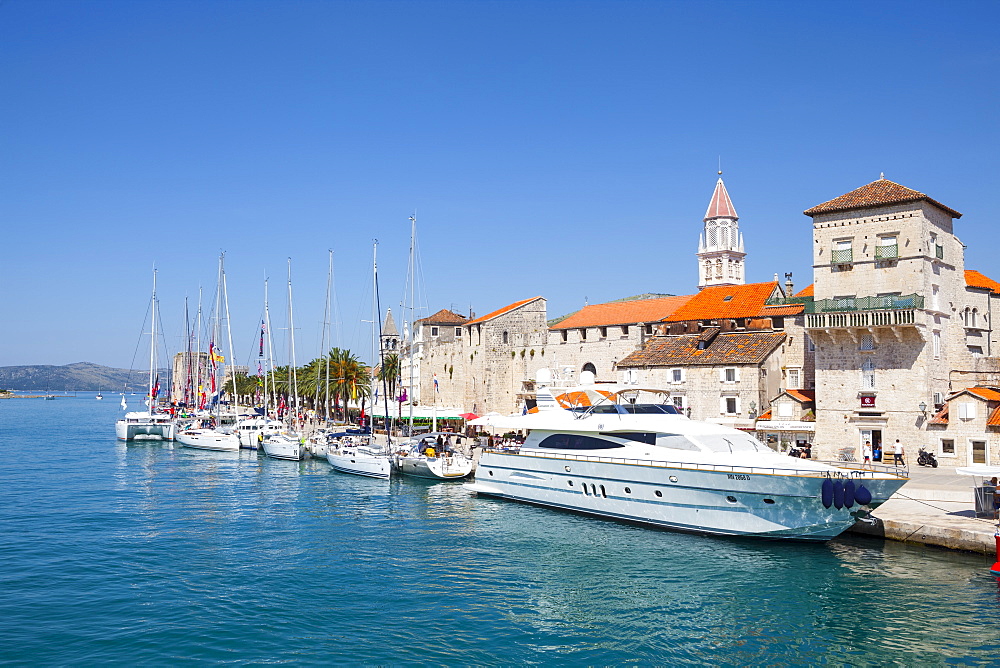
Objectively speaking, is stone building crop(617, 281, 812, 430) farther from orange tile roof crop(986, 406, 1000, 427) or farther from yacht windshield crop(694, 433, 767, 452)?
yacht windshield crop(694, 433, 767, 452)

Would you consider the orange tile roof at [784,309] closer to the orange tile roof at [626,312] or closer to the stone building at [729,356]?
the stone building at [729,356]

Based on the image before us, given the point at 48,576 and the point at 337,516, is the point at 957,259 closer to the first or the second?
the point at 337,516

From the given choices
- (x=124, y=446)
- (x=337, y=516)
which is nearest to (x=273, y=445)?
(x=124, y=446)

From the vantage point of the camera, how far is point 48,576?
20.6m

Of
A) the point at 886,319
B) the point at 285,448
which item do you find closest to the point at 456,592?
the point at 886,319

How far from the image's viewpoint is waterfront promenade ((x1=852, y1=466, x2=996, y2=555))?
2105 cm

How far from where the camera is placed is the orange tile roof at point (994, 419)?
30031mm

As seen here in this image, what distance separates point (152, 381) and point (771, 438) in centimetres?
5542

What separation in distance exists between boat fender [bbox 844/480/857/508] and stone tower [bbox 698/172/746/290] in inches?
3151

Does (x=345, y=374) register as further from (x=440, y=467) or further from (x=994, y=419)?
(x=994, y=419)

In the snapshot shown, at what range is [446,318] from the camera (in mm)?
76750

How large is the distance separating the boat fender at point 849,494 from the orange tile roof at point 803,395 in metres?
16.3

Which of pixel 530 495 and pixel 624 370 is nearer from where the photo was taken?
pixel 530 495

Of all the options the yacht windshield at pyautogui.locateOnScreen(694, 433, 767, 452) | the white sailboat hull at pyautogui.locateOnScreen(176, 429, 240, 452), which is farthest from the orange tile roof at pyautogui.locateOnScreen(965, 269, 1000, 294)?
the white sailboat hull at pyautogui.locateOnScreen(176, 429, 240, 452)
